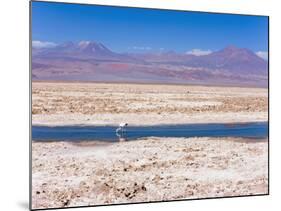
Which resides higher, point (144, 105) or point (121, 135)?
point (144, 105)

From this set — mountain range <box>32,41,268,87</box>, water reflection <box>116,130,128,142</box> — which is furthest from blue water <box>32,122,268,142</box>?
mountain range <box>32,41,268,87</box>

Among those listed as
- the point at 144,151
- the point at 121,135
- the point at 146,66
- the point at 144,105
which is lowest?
the point at 144,151

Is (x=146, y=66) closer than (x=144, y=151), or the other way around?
(x=144, y=151)

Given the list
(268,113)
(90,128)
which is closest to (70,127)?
(90,128)

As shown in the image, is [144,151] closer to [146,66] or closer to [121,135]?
[121,135]

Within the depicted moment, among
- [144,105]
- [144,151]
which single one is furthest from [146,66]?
[144,151]

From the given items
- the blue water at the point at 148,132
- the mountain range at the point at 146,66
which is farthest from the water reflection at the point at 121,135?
the mountain range at the point at 146,66
